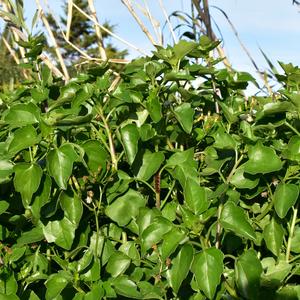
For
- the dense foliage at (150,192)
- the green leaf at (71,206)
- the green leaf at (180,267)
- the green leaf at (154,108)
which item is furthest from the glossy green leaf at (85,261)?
the green leaf at (154,108)

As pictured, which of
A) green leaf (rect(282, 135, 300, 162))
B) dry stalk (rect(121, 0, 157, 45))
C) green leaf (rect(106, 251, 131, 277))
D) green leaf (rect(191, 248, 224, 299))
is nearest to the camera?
green leaf (rect(191, 248, 224, 299))

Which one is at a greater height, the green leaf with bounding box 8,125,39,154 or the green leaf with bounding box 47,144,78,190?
the green leaf with bounding box 8,125,39,154

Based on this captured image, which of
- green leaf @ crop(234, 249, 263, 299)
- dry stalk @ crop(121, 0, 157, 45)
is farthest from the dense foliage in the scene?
dry stalk @ crop(121, 0, 157, 45)

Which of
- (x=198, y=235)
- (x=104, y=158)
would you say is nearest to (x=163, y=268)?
(x=198, y=235)

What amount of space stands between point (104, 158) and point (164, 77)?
33 centimetres

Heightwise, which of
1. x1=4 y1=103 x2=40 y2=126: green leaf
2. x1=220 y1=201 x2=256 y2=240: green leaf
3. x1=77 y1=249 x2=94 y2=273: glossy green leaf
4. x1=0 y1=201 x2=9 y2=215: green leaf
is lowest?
x1=77 y1=249 x2=94 y2=273: glossy green leaf

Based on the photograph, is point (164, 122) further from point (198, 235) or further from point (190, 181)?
point (198, 235)

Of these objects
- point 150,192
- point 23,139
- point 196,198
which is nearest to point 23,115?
point 23,139

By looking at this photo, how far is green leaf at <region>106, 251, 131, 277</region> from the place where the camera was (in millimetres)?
1822

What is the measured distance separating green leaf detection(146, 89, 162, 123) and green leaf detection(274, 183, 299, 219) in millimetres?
412

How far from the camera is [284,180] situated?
1745mm

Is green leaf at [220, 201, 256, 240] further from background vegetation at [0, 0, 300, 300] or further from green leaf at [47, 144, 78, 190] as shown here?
green leaf at [47, 144, 78, 190]

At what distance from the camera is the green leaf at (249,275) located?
5.55ft

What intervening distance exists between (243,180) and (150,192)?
12.2 inches
